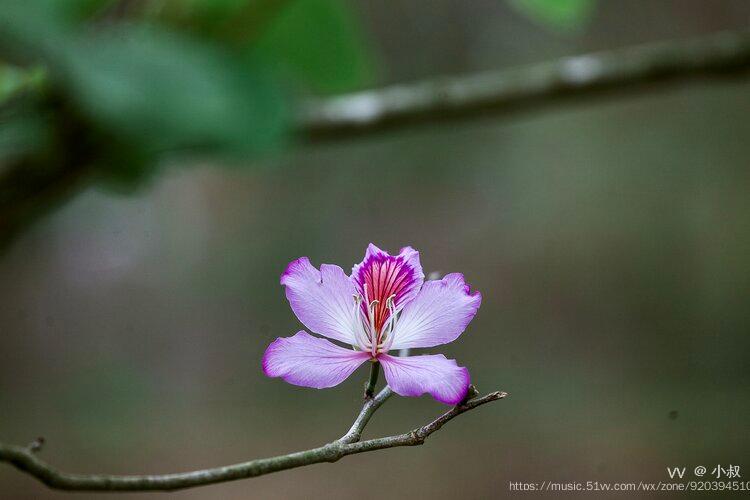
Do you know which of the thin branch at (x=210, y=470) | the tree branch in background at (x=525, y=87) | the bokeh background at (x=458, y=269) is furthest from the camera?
the bokeh background at (x=458, y=269)

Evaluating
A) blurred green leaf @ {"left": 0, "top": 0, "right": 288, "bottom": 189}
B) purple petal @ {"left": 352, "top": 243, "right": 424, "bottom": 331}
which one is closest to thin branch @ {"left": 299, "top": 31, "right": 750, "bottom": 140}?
blurred green leaf @ {"left": 0, "top": 0, "right": 288, "bottom": 189}

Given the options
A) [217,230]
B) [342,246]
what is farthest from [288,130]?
[217,230]

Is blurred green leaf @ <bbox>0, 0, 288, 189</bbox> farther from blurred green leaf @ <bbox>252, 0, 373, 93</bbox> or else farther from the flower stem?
the flower stem

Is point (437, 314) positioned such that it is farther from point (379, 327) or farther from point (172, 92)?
point (172, 92)

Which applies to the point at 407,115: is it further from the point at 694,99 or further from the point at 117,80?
the point at 694,99

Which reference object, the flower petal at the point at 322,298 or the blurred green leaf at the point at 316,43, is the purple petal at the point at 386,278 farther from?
the blurred green leaf at the point at 316,43

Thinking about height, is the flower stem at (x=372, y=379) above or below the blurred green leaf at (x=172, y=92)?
below

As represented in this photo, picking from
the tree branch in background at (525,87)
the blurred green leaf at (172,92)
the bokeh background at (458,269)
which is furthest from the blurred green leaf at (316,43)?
the bokeh background at (458,269)
